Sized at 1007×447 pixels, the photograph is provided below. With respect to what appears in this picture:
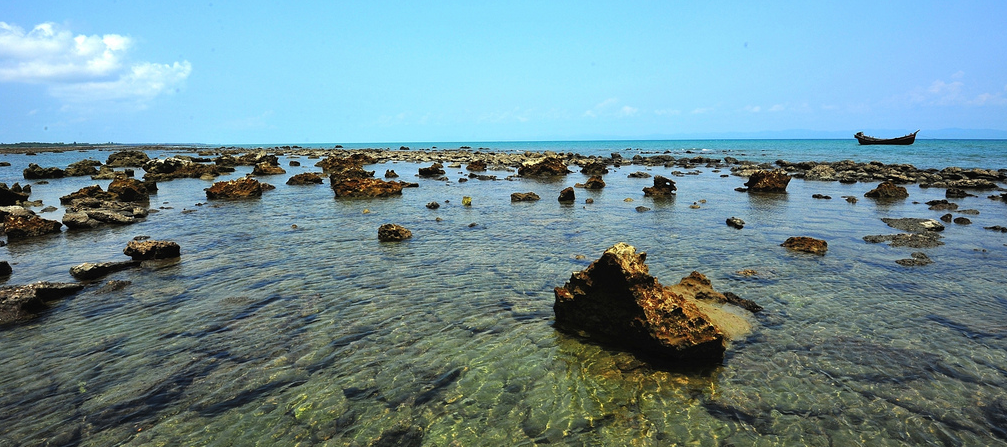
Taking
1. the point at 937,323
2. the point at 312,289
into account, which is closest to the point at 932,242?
the point at 937,323

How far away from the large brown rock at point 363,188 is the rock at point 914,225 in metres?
29.6

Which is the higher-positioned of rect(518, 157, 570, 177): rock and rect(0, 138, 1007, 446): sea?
rect(518, 157, 570, 177): rock

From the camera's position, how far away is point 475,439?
6379 mm

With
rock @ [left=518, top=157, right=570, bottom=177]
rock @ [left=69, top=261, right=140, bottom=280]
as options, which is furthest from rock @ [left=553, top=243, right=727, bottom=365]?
rock @ [left=518, top=157, right=570, bottom=177]

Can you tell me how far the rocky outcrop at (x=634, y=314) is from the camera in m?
8.41

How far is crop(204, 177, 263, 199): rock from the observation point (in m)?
32.6

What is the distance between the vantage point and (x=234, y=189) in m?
33.2

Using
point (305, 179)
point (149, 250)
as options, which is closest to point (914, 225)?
point (149, 250)

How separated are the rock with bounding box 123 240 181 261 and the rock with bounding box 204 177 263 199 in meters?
18.7

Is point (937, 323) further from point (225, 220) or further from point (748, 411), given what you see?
point (225, 220)

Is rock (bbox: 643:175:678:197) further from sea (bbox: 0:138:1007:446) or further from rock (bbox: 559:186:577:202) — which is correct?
sea (bbox: 0:138:1007:446)

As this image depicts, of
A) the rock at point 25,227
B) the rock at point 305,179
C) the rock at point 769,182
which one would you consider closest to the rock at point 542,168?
the rock at point 769,182

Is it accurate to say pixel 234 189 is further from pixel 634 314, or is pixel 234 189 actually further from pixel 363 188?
pixel 634 314

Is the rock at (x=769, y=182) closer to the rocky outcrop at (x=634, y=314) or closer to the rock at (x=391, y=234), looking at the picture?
the rock at (x=391, y=234)
